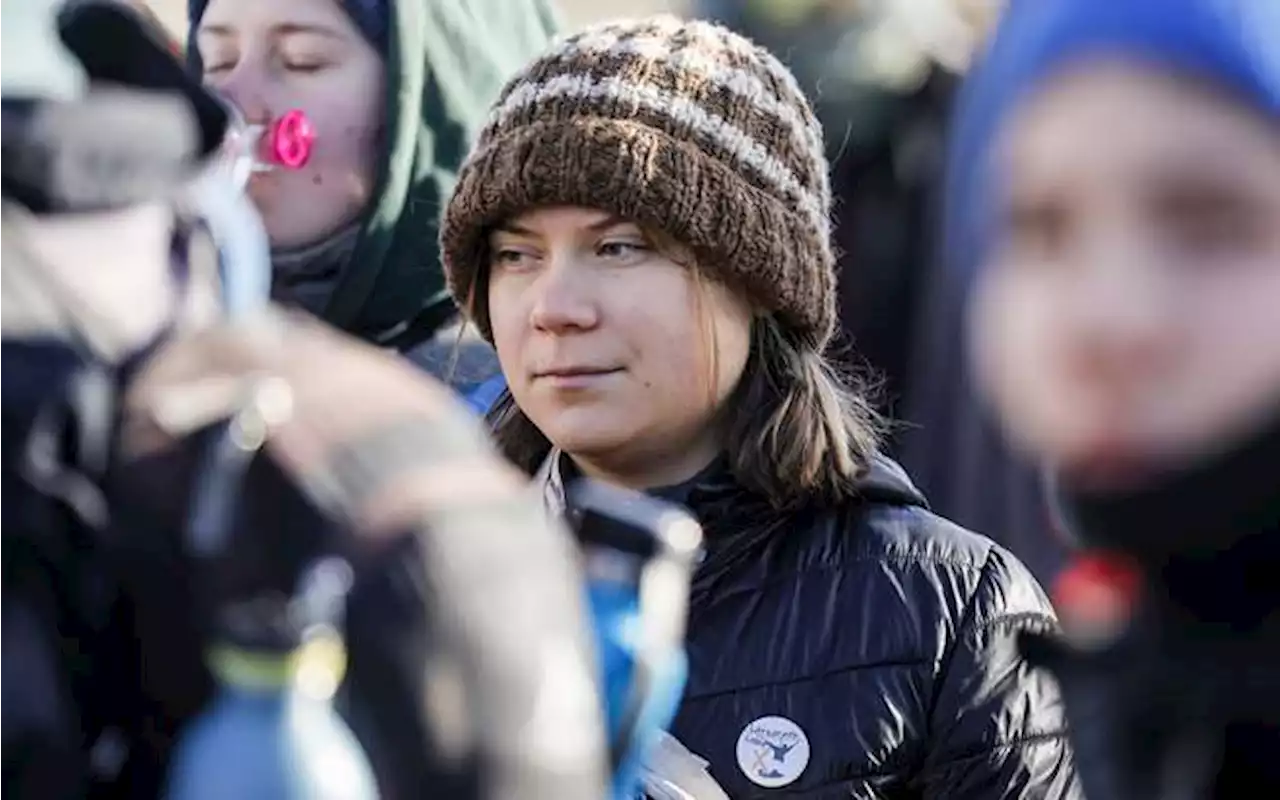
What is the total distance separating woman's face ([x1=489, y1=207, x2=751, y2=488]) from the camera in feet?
6.84

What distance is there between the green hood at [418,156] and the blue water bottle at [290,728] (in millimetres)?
1602

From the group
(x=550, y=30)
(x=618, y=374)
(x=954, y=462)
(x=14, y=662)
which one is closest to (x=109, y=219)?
(x=14, y=662)

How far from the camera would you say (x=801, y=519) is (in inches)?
85.1

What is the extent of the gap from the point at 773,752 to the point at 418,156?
0.95 m

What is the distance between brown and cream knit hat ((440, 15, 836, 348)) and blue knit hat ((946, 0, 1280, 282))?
3.41 ft

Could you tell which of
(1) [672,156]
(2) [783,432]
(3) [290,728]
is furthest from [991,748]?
(3) [290,728]

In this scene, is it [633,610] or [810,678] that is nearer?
[633,610]

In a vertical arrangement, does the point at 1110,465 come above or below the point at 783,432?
above

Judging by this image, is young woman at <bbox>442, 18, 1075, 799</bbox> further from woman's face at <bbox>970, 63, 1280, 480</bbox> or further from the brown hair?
woman's face at <bbox>970, 63, 1280, 480</bbox>

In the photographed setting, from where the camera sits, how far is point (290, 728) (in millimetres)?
1020

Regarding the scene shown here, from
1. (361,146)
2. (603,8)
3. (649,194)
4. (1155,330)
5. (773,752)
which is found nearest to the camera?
(1155,330)

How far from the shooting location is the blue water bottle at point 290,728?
1.01 metres

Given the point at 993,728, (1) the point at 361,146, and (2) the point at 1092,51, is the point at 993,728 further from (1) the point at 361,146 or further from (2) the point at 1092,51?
(2) the point at 1092,51

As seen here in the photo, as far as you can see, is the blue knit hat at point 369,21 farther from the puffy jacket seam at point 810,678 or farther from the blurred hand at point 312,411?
the blurred hand at point 312,411
